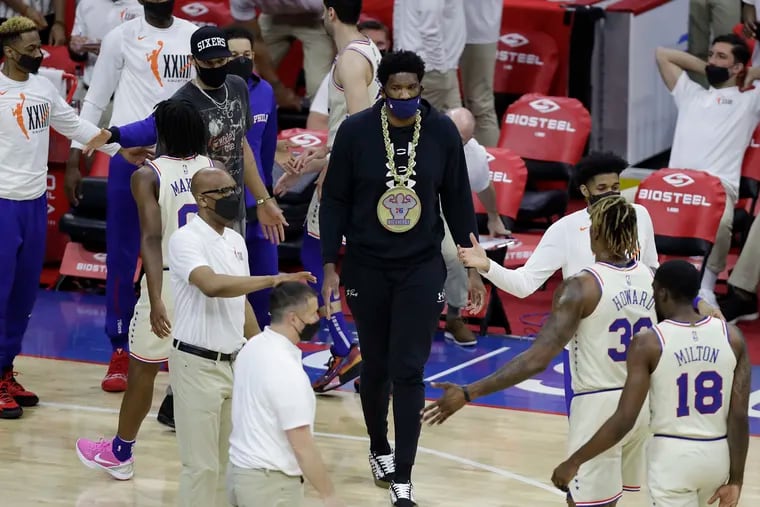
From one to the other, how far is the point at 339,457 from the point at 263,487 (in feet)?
8.48

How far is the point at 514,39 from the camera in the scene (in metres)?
11.7

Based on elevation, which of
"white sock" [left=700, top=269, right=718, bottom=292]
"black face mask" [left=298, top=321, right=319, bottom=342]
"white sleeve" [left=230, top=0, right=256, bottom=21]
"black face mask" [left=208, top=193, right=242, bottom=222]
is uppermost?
"black face mask" [left=208, top=193, right=242, bottom=222]

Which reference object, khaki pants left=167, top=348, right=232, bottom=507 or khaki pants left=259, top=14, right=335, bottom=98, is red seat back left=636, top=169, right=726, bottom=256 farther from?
khaki pants left=167, top=348, right=232, bottom=507

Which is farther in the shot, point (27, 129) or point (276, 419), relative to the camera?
point (27, 129)

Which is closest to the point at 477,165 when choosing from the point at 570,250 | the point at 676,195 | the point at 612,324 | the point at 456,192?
the point at 676,195

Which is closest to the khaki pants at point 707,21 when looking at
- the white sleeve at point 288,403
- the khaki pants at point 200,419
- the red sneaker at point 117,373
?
the red sneaker at point 117,373

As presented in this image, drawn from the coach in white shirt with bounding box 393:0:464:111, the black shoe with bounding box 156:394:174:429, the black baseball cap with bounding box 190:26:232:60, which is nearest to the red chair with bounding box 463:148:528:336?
the coach in white shirt with bounding box 393:0:464:111

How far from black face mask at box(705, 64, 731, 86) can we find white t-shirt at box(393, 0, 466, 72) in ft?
5.96

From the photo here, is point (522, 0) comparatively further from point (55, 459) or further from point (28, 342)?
point (55, 459)

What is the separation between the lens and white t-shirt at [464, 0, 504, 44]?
11016 millimetres

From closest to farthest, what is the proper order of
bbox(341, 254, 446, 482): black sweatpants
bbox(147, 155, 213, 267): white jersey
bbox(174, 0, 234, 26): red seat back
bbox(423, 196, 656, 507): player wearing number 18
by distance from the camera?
1. bbox(423, 196, 656, 507): player wearing number 18
2. bbox(341, 254, 446, 482): black sweatpants
3. bbox(147, 155, 213, 267): white jersey
4. bbox(174, 0, 234, 26): red seat back

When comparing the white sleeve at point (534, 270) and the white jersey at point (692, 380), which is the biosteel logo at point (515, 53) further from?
the white jersey at point (692, 380)

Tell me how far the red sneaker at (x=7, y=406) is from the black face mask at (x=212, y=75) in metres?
2.12

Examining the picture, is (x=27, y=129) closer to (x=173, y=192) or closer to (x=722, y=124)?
(x=173, y=192)
